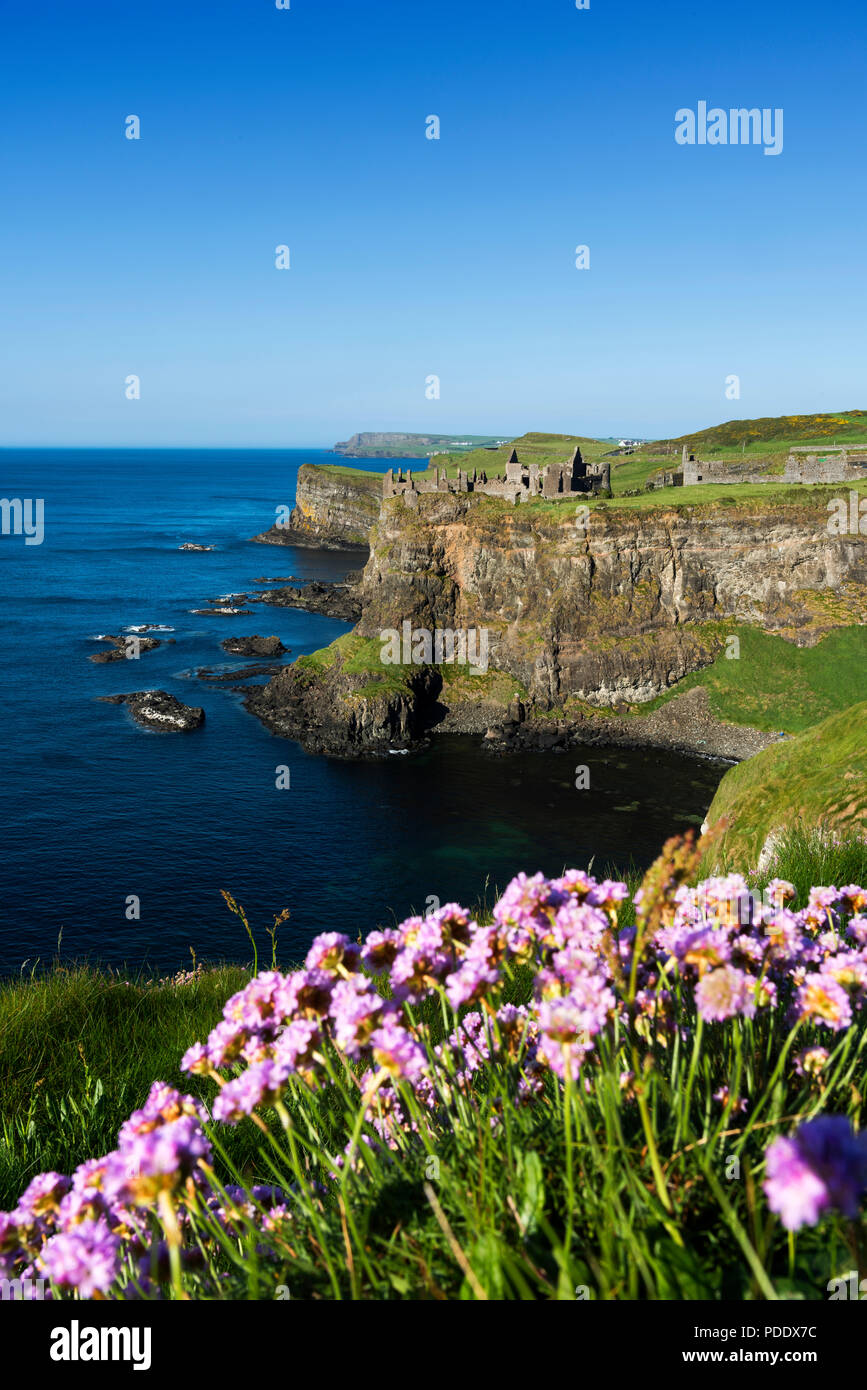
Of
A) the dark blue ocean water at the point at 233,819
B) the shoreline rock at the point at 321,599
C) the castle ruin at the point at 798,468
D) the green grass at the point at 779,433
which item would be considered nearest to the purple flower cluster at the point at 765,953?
the dark blue ocean water at the point at 233,819

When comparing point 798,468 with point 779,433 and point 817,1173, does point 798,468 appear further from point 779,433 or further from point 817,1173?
point 817,1173

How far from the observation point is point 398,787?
63.2 meters

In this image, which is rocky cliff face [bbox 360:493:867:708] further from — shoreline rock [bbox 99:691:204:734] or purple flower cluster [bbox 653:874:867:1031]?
purple flower cluster [bbox 653:874:867:1031]

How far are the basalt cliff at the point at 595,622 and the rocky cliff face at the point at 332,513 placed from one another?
108 m

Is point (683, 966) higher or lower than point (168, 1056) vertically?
higher

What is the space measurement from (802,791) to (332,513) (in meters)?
182

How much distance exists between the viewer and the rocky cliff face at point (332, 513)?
18462cm

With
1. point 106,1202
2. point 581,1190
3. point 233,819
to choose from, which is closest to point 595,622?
point 233,819

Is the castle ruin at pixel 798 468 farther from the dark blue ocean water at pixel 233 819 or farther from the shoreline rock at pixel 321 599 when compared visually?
the shoreline rock at pixel 321 599

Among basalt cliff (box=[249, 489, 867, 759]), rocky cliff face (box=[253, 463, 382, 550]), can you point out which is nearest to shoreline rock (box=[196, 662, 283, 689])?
basalt cliff (box=[249, 489, 867, 759])

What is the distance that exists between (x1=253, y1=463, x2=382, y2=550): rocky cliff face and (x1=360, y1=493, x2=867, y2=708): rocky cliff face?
108478 mm

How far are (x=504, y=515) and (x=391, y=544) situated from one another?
13007 millimetres
